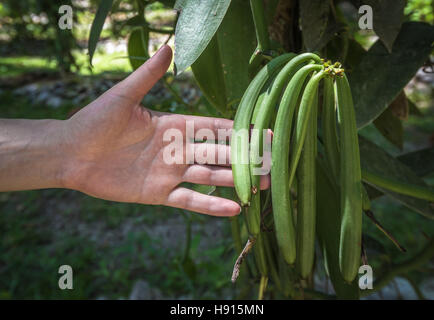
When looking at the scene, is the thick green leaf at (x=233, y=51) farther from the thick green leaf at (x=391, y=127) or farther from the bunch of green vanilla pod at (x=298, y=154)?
the thick green leaf at (x=391, y=127)

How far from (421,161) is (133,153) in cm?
70

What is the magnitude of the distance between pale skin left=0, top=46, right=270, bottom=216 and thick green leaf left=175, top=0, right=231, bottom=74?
0.20 metres

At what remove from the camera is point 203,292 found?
5.08 ft

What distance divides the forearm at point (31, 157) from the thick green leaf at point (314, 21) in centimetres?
52

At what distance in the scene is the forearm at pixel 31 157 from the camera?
84 centimetres

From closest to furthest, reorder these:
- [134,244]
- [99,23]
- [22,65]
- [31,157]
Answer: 1. [99,23]
2. [31,157]
3. [134,244]
4. [22,65]

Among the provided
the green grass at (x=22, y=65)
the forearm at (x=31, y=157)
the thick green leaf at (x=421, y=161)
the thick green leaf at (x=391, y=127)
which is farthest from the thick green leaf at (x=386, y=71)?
the green grass at (x=22, y=65)

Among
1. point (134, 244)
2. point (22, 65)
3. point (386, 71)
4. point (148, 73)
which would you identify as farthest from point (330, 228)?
point (22, 65)

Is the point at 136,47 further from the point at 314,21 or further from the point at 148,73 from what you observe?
the point at 314,21

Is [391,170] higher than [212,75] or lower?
lower

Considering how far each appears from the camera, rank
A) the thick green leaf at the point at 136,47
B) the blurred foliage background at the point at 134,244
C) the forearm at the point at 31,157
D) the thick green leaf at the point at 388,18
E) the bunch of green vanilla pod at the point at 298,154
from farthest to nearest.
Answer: the blurred foliage background at the point at 134,244, the thick green leaf at the point at 136,47, the forearm at the point at 31,157, the thick green leaf at the point at 388,18, the bunch of green vanilla pod at the point at 298,154

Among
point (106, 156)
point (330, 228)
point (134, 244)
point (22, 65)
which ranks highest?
point (22, 65)

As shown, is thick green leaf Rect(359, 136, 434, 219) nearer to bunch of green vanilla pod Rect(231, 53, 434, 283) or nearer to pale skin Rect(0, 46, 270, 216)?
bunch of green vanilla pod Rect(231, 53, 434, 283)

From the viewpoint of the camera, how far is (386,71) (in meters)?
0.81
